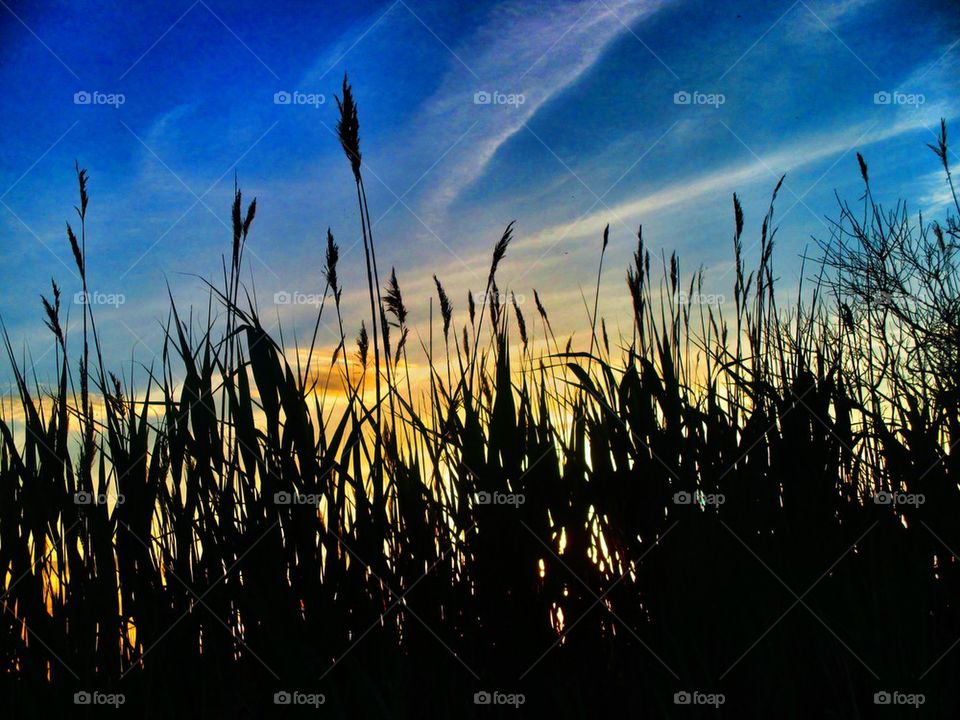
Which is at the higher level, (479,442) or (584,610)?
(479,442)

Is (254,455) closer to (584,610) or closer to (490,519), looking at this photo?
(490,519)

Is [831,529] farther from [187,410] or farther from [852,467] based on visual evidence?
[187,410]

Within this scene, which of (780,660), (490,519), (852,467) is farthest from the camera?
(852,467)

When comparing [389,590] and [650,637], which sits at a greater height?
[389,590]

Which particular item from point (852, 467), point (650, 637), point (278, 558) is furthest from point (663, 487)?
point (278, 558)

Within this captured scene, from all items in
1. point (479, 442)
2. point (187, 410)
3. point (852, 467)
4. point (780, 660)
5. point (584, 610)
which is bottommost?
point (780, 660)

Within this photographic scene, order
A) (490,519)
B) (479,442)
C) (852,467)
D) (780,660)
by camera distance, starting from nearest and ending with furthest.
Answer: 1. (780,660)
2. (490,519)
3. (479,442)
4. (852,467)

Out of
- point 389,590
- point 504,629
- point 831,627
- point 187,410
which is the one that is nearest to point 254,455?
point 187,410

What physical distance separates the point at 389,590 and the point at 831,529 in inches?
48.2

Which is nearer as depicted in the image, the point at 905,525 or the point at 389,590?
the point at 389,590

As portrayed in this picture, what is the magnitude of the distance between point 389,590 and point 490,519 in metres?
0.32

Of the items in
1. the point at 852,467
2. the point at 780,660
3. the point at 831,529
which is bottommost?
the point at 780,660

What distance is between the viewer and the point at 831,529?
197 cm

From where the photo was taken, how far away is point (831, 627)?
1.81m
